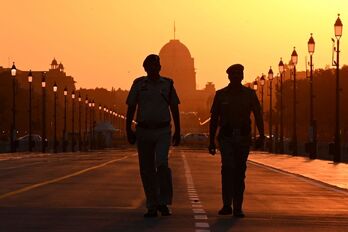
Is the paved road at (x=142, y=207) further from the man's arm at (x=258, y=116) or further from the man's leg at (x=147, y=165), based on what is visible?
the man's arm at (x=258, y=116)

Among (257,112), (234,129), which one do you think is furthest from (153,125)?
(257,112)

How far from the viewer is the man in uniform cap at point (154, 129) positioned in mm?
17203

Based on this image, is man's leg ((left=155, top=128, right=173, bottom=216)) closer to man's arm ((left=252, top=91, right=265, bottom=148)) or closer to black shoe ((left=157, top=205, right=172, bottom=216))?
black shoe ((left=157, top=205, right=172, bottom=216))

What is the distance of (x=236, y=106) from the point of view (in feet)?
59.2

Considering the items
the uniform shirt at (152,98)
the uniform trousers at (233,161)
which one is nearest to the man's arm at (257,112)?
the uniform trousers at (233,161)

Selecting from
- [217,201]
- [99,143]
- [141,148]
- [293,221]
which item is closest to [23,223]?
[141,148]

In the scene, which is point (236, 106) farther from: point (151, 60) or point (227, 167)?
point (151, 60)

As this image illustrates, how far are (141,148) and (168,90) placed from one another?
2.86 ft

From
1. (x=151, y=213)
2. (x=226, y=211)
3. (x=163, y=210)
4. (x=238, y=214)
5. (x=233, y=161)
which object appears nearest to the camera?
(x=151, y=213)

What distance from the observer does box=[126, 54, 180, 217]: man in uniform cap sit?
17.2 metres

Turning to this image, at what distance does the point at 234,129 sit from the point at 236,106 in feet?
1.13

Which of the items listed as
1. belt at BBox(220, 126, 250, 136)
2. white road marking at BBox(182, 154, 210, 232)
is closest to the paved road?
white road marking at BBox(182, 154, 210, 232)

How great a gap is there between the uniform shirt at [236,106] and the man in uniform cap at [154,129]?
885mm

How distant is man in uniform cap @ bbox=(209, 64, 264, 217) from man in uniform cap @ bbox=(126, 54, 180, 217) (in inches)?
33.8
